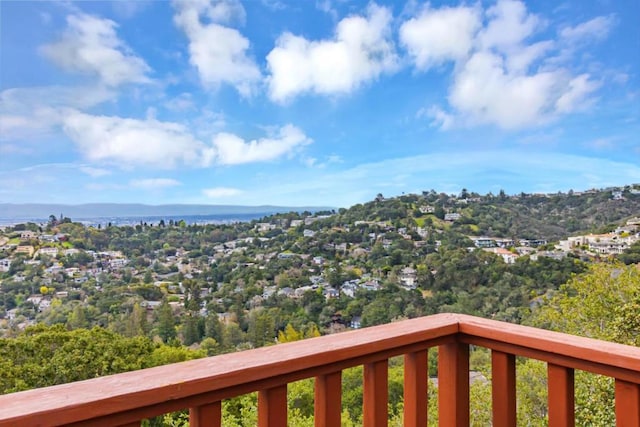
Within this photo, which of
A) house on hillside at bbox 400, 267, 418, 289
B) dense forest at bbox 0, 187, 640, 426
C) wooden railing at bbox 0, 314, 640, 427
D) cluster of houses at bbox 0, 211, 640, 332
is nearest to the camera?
wooden railing at bbox 0, 314, 640, 427

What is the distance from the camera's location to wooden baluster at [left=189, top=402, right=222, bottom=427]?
71cm

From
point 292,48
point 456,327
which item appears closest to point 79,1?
point 292,48

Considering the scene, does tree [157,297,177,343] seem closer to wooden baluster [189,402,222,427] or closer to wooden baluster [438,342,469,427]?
wooden baluster [438,342,469,427]

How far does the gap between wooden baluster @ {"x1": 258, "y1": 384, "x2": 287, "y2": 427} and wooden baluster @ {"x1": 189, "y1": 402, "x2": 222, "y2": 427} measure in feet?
0.28

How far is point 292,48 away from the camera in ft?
25.8

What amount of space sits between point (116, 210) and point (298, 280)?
2.70 meters

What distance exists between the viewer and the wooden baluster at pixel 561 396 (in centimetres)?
96

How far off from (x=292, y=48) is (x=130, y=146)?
3.35m

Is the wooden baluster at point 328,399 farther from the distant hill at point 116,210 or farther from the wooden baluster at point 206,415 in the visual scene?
the distant hill at point 116,210

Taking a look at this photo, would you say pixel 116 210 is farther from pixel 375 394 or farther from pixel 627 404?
pixel 627 404

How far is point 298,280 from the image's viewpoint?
5.32 m

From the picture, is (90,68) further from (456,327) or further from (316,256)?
(456,327)

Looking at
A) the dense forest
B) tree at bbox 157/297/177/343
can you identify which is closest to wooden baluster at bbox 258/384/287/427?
the dense forest

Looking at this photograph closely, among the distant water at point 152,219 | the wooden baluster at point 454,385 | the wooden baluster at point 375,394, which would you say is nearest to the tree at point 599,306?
the distant water at point 152,219
